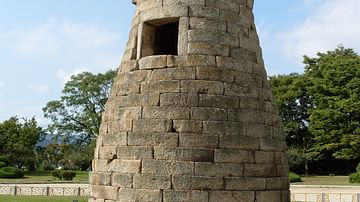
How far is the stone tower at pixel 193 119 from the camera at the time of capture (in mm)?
7723

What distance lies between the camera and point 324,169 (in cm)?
4638

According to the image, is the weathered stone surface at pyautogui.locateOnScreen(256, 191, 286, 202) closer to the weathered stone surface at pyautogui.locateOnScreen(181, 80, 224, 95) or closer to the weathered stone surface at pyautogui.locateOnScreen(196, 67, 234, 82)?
the weathered stone surface at pyautogui.locateOnScreen(181, 80, 224, 95)

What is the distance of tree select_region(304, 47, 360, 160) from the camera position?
132ft

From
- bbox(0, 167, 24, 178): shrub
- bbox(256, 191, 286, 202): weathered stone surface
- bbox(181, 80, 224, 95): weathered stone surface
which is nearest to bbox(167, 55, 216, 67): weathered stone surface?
bbox(181, 80, 224, 95): weathered stone surface

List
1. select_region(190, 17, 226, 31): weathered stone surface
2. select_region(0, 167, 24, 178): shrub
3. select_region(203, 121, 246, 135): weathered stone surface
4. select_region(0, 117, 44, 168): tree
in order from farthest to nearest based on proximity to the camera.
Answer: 1. select_region(0, 117, 44, 168): tree
2. select_region(0, 167, 24, 178): shrub
3. select_region(190, 17, 226, 31): weathered stone surface
4. select_region(203, 121, 246, 135): weathered stone surface

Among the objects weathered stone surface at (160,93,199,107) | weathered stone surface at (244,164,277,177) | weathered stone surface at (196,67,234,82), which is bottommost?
weathered stone surface at (244,164,277,177)

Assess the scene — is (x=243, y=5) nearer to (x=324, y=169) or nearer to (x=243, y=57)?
(x=243, y=57)

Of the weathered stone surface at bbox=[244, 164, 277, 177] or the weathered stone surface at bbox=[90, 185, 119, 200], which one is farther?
the weathered stone surface at bbox=[90, 185, 119, 200]

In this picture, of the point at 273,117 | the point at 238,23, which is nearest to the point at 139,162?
the point at 273,117

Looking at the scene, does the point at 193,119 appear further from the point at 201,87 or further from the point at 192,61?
the point at 192,61

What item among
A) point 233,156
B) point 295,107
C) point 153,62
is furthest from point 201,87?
point 295,107

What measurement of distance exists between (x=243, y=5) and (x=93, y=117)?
4655cm

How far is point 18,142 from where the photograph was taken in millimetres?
50531

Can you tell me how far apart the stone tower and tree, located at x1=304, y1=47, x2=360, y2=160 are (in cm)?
3374
